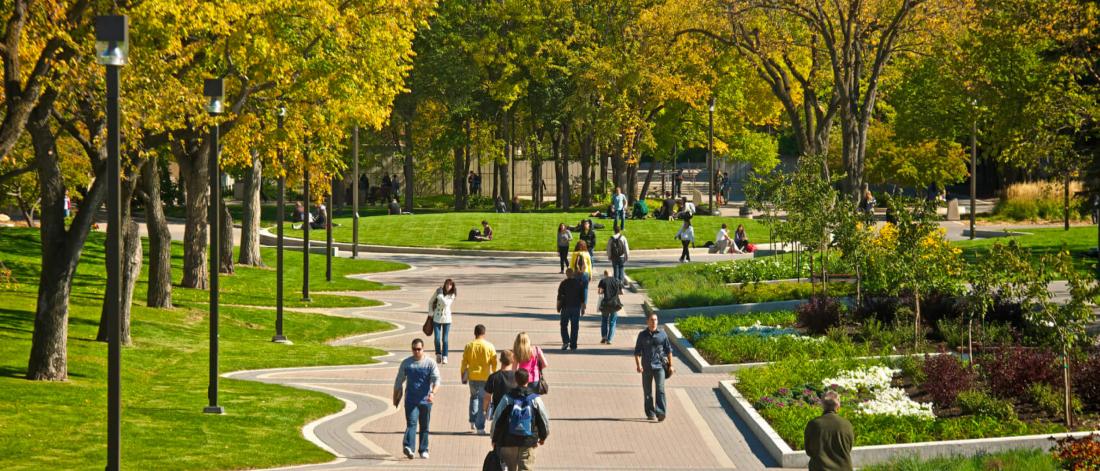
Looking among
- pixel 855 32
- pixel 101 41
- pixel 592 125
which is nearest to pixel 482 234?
pixel 592 125

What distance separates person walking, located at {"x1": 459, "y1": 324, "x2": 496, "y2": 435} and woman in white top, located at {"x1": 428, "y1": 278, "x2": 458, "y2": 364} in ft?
20.6

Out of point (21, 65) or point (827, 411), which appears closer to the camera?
point (827, 411)

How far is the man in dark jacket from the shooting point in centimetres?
1409

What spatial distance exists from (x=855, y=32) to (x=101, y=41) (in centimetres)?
3242

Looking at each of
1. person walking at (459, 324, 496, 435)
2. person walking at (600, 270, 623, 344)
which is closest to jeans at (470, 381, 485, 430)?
person walking at (459, 324, 496, 435)

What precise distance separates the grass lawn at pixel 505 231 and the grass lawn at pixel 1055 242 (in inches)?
418

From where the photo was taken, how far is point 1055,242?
4581 cm

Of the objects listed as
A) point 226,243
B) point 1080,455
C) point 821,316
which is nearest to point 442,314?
point 821,316

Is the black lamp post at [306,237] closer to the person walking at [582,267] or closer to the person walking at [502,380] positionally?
the person walking at [582,267]

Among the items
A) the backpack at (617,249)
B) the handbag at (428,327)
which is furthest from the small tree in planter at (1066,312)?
the backpack at (617,249)

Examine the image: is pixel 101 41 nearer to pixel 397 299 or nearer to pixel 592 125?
pixel 397 299

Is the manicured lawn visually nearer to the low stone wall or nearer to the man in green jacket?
the low stone wall

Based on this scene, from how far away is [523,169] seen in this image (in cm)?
9312

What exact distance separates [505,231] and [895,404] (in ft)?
120
